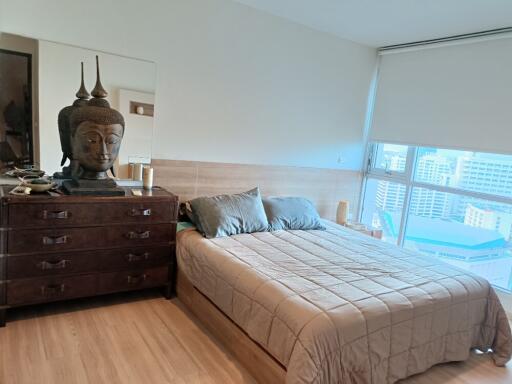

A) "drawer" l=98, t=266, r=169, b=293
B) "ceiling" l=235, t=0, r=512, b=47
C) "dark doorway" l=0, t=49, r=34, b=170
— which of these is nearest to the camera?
"dark doorway" l=0, t=49, r=34, b=170

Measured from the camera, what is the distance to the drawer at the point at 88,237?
2291 mm

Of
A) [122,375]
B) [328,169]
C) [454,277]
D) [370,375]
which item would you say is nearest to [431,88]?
[328,169]

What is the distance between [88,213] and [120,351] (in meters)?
0.90

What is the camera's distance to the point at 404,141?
4.03 metres

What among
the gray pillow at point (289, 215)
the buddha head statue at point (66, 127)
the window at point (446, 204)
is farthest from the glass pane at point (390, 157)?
the buddha head statue at point (66, 127)

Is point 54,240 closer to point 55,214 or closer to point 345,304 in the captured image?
point 55,214

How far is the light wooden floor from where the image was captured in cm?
195

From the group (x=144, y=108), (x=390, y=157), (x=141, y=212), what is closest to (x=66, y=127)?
(x=144, y=108)

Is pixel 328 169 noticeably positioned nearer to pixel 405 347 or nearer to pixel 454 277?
pixel 454 277

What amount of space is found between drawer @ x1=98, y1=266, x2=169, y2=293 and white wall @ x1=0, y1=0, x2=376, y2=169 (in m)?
0.98

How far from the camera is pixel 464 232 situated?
3.78 meters

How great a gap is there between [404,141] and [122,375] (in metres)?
3.46

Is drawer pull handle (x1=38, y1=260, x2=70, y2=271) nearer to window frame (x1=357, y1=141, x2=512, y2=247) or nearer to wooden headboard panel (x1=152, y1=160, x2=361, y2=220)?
wooden headboard panel (x1=152, y1=160, x2=361, y2=220)

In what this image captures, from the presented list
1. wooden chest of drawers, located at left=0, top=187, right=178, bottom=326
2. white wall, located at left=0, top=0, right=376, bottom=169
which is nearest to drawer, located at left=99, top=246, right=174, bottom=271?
wooden chest of drawers, located at left=0, top=187, right=178, bottom=326
